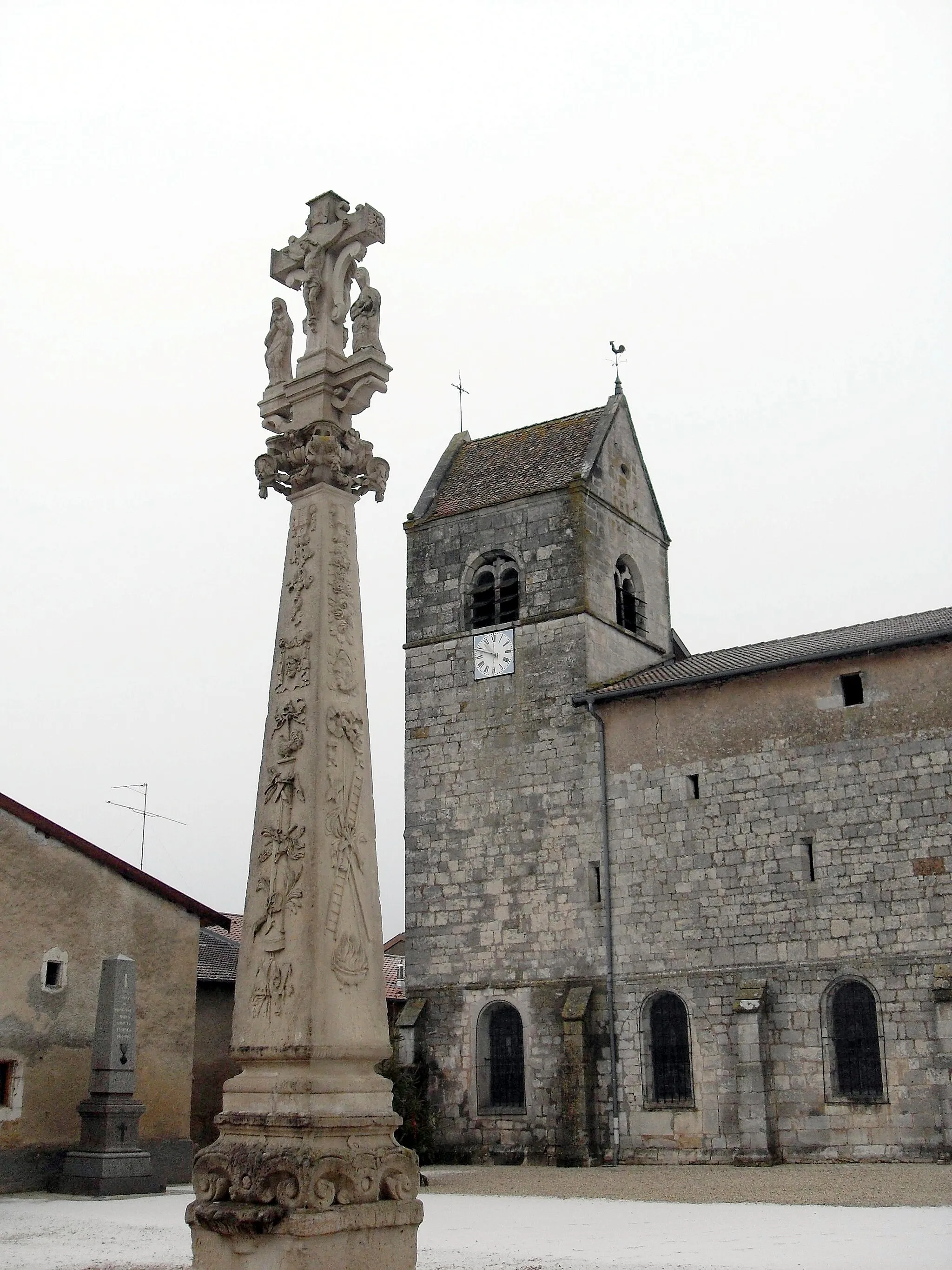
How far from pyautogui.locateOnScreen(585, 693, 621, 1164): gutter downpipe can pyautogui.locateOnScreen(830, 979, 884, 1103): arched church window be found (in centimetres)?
365

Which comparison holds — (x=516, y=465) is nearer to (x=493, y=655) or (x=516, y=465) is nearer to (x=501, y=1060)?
(x=493, y=655)

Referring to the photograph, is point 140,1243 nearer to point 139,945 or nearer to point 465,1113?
point 139,945

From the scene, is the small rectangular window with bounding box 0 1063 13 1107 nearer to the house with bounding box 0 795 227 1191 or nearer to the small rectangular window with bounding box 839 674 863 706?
the house with bounding box 0 795 227 1191

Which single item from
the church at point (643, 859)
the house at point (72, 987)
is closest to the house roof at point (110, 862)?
the house at point (72, 987)

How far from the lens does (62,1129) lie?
17.0 metres

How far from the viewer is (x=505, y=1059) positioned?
74.6 feet

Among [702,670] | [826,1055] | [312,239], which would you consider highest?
[702,670]

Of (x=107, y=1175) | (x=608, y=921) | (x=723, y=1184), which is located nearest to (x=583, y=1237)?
(x=723, y=1184)

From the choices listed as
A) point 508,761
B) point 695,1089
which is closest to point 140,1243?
point 695,1089

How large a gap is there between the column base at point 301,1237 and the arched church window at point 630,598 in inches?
797

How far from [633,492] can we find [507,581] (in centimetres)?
359

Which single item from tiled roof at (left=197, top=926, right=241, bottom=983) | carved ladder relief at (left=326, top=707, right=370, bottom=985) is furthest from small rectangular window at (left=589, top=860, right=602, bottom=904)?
carved ladder relief at (left=326, top=707, right=370, bottom=985)

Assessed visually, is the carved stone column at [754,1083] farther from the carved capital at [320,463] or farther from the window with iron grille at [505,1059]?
the carved capital at [320,463]

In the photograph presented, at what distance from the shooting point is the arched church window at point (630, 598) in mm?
26062
